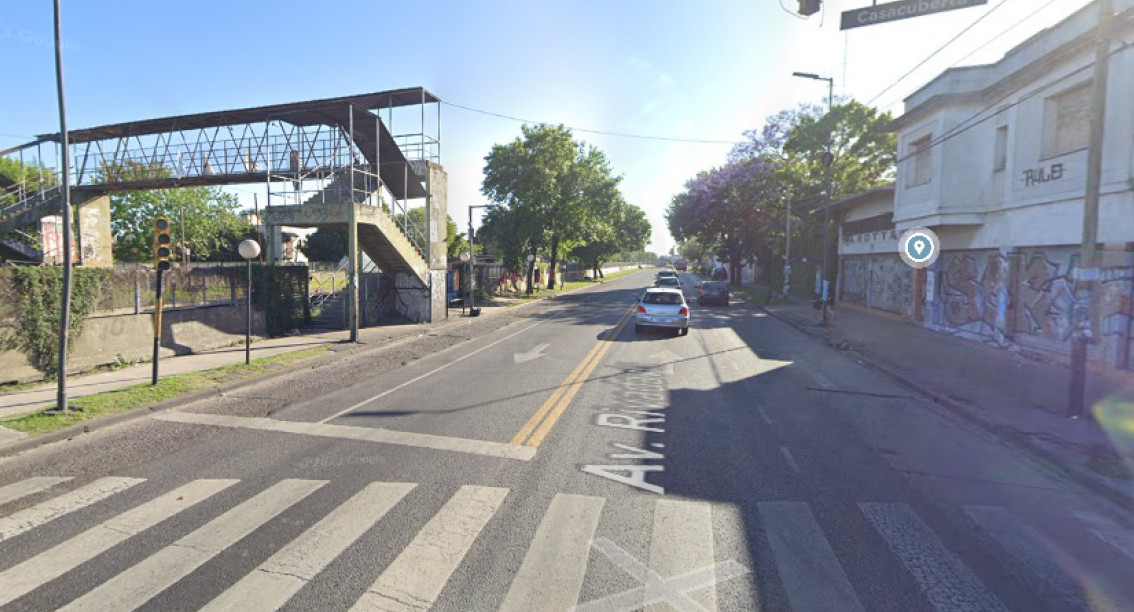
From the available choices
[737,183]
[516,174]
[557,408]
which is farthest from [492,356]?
[737,183]

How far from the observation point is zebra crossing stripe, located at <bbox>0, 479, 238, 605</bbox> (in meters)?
3.86

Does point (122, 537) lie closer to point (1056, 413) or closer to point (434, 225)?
point (1056, 413)

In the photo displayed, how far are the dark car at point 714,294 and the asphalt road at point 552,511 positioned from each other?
21.4m

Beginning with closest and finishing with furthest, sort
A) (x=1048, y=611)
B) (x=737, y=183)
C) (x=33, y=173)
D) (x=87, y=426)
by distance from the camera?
(x=1048, y=611), (x=87, y=426), (x=737, y=183), (x=33, y=173)

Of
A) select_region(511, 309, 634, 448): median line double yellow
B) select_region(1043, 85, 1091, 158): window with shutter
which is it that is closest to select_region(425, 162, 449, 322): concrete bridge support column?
select_region(511, 309, 634, 448): median line double yellow

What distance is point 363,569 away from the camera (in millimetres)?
3971

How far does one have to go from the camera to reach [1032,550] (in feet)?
14.4

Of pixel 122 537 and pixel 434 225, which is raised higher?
pixel 434 225

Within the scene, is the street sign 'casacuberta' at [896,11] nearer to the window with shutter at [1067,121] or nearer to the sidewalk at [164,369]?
the window with shutter at [1067,121]

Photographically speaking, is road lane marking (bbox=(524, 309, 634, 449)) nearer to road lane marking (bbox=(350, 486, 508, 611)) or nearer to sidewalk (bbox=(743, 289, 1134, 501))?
road lane marking (bbox=(350, 486, 508, 611))

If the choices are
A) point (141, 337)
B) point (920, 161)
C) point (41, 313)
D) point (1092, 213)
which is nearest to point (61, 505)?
point (41, 313)

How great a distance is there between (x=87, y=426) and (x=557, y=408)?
6.57m

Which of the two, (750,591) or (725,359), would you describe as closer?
(750,591)

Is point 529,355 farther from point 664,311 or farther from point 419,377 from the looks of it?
point 664,311
